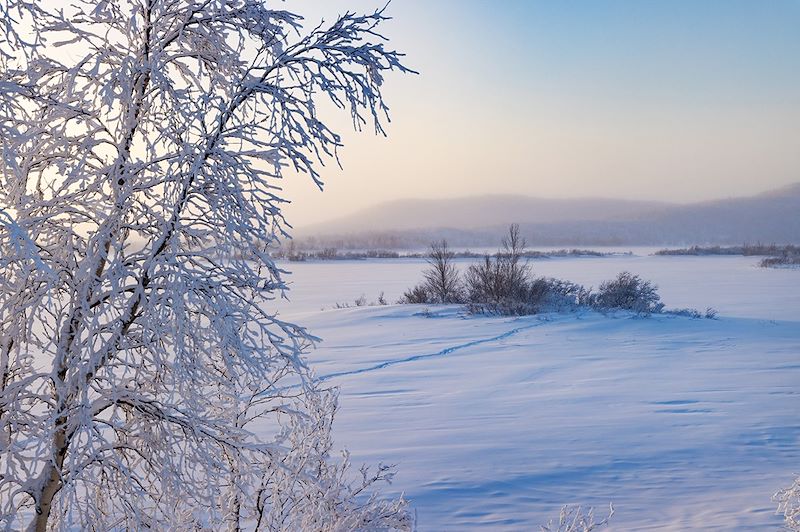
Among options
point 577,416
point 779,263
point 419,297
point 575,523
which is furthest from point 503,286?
point 779,263

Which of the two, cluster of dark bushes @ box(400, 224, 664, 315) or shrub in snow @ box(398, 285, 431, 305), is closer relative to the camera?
cluster of dark bushes @ box(400, 224, 664, 315)

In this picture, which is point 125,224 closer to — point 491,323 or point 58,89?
point 58,89

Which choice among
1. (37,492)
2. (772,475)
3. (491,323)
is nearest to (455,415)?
(772,475)

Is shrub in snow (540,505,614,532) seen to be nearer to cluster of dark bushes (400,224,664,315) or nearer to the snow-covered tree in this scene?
the snow-covered tree

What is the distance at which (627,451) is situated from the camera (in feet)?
23.4

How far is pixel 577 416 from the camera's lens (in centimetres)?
854

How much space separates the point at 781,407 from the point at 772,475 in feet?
9.60

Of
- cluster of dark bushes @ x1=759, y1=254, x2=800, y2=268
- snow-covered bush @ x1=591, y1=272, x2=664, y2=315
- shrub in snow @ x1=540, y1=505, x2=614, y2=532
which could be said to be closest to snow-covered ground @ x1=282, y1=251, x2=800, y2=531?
shrub in snow @ x1=540, y1=505, x2=614, y2=532

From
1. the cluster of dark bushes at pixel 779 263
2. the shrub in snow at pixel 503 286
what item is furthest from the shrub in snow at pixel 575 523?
the cluster of dark bushes at pixel 779 263

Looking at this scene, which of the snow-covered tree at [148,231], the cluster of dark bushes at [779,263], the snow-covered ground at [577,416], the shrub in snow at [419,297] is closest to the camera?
the snow-covered tree at [148,231]

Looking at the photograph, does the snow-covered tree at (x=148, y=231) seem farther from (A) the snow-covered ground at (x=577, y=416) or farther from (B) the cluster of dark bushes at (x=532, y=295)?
(B) the cluster of dark bushes at (x=532, y=295)

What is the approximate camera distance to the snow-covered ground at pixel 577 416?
582 cm

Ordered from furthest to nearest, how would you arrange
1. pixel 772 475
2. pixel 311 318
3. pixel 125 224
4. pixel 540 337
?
pixel 311 318 → pixel 540 337 → pixel 772 475 → pixel 125 224

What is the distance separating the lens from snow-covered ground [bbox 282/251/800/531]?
582cm
